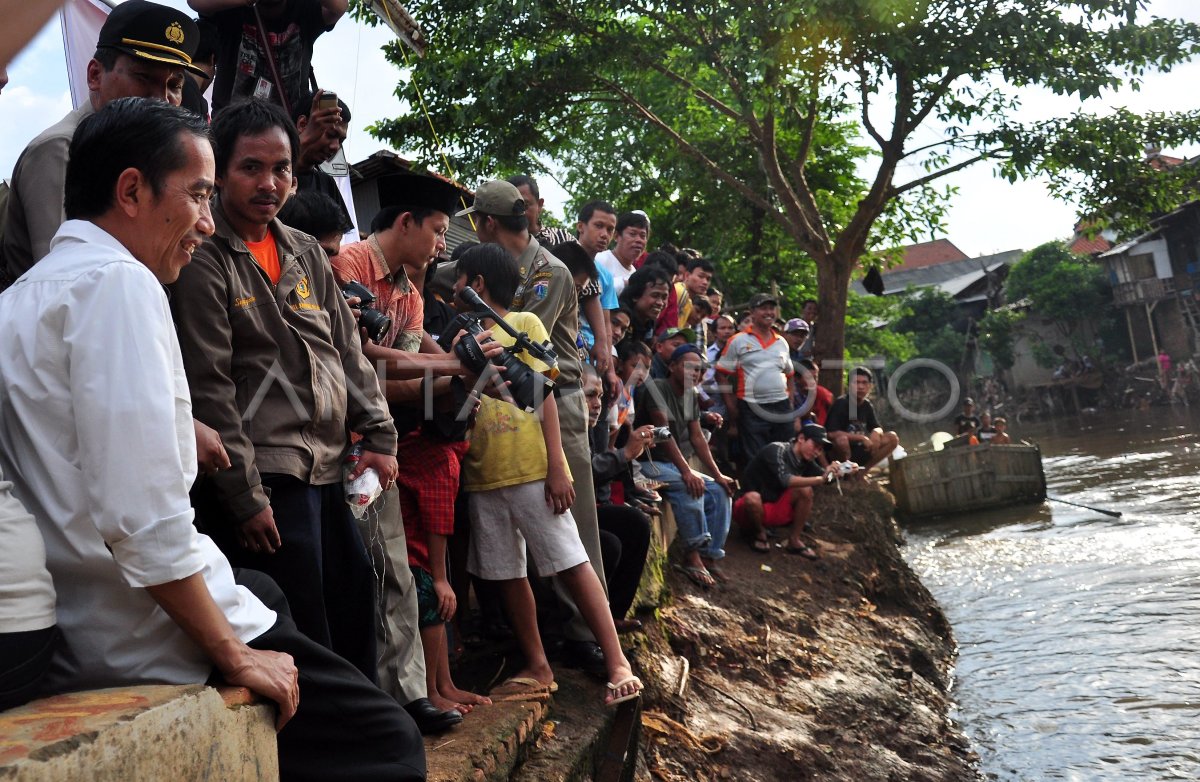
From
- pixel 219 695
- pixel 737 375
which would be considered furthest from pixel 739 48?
pixel 219 695

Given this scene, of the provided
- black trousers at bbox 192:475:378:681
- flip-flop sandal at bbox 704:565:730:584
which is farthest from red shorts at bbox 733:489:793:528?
black trousers at bbox 192:475:378:681

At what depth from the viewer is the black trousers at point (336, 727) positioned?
2.28 meters

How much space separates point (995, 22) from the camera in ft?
38.0

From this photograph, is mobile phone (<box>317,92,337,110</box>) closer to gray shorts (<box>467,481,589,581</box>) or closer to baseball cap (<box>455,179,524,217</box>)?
baseball cap (<box>455,179,524,217</box>)

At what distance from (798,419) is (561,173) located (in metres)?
16.1

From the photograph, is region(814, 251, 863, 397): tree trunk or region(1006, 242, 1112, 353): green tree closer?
region(814, 251, 863, 397): tree trunk

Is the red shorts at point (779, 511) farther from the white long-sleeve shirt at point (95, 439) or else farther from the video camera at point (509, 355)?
the white long-sleeve shirt at point (95, 439)

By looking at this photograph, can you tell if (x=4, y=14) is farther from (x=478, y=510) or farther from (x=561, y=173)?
(x=561, y=173)

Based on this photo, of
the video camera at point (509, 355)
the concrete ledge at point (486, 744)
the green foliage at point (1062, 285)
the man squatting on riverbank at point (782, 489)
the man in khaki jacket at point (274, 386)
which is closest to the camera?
the man in khaki jacket at point (274, 386)

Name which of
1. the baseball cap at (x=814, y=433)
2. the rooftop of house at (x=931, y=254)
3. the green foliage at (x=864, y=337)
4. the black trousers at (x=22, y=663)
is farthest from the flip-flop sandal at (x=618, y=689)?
the rooftop of house at (x=931, y=254)

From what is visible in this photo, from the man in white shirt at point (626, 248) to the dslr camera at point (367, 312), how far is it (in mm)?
4325

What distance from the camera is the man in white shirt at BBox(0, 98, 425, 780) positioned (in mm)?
1801

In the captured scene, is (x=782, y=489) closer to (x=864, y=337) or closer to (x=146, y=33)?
(x=146, y=33)

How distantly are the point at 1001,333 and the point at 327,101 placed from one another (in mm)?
42870
